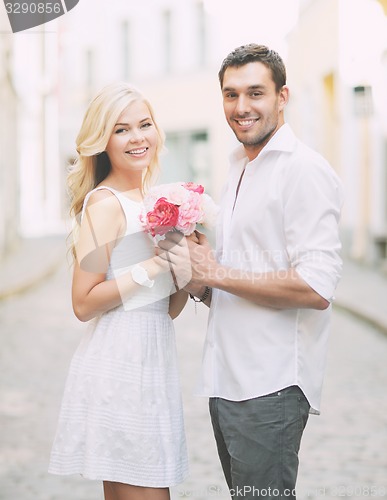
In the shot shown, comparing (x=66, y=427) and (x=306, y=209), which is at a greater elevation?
(x=306, y=209)

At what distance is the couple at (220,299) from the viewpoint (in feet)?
8.73

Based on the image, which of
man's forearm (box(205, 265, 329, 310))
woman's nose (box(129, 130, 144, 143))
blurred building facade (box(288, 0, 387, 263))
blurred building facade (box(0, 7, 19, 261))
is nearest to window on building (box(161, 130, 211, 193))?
blurred building facade (box(0, 7, 19, 261))

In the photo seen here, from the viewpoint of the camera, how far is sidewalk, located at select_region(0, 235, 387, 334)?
1138cm

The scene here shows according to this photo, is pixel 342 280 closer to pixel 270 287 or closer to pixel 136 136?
pixel 136 136

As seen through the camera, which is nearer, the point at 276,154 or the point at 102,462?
the point at 276,154

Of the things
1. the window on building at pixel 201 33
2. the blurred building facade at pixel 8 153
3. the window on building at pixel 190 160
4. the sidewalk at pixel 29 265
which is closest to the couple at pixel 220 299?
the sidewalk at pixel 29 265

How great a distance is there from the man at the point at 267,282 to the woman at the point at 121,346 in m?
0.22

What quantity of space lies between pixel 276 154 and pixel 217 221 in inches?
11.8

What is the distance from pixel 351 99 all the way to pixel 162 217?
14344mm

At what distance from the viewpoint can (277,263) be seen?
2.71 meters

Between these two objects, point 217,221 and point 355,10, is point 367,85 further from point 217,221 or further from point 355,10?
point 217,221

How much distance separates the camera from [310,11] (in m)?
18.5

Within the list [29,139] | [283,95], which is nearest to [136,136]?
[283,95]

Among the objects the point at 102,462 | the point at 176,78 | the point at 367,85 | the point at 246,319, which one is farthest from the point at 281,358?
the point at 176,78
